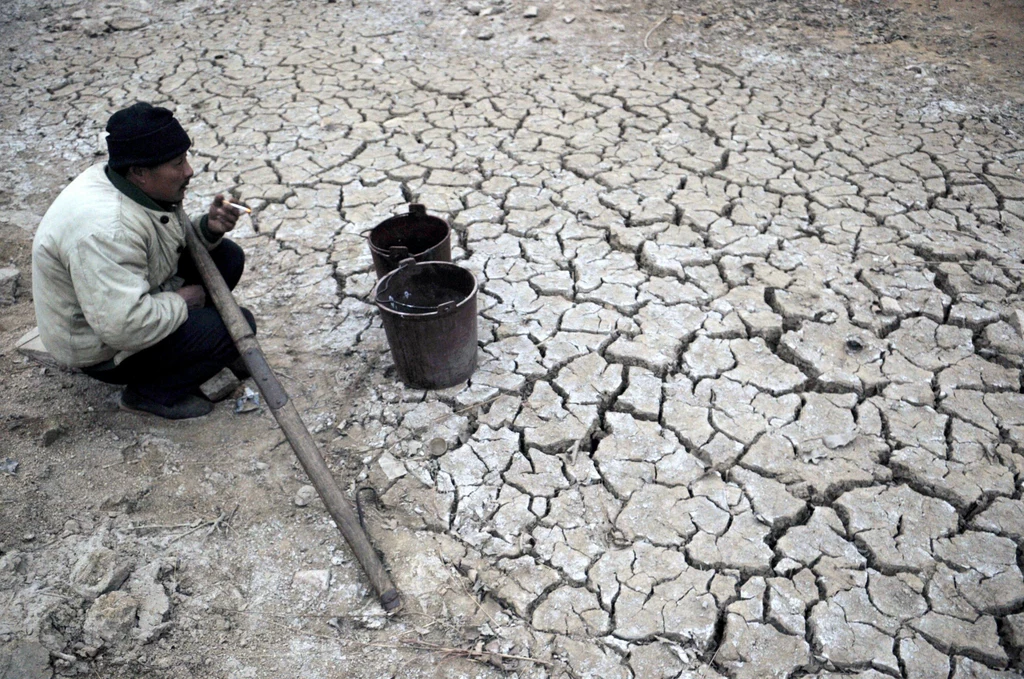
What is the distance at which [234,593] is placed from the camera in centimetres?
260

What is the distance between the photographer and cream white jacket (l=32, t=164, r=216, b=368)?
2.74 metres

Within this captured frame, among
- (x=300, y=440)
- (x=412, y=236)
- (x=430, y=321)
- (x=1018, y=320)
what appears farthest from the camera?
(x=412, y=236)

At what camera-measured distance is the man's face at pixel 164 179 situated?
2.84m

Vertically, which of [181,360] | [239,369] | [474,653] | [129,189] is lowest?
[474,653]

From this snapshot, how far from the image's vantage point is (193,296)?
322 centimetres

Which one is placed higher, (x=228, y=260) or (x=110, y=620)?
(x=228, y=260)

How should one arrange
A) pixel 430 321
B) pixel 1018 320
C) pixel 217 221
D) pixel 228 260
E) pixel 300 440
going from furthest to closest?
1. pixel 1018 320
2. pixel 228 260
3. pixel 217 221
4. pixel 430 321
5. pixel 300 440

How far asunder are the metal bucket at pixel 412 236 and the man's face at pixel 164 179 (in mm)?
896

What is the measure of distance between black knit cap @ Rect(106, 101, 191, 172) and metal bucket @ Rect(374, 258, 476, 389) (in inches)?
38.2

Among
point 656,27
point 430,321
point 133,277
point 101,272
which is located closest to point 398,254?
point 430,321

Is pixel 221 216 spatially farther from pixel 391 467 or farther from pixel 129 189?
pixel 391 467

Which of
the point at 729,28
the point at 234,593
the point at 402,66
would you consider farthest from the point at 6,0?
the point at 234,593

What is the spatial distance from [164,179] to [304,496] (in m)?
1.34

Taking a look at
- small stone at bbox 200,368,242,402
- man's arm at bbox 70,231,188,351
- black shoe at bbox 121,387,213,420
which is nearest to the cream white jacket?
man's arm at bbox 70,231,188,351
